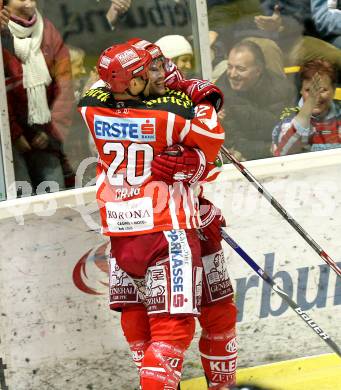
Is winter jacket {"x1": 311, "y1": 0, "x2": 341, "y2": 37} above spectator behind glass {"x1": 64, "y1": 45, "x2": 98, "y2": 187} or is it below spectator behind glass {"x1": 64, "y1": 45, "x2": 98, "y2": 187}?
above

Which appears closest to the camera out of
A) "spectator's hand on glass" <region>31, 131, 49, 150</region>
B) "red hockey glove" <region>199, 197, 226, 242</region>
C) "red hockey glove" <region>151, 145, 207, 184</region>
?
"red hockey glove" <region>151, 145, 207, 184</region>

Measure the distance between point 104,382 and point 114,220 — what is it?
1.03 meters

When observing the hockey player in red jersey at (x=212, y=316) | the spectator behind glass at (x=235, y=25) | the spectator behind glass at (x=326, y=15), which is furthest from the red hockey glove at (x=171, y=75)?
the spectator behind glass at (x=326, y=15)

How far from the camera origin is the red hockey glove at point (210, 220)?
14.2 ft

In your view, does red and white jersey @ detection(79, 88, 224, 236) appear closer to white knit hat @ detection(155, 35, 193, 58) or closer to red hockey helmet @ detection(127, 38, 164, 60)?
red hockey helmet @ detection(127, 38, 164, 60)

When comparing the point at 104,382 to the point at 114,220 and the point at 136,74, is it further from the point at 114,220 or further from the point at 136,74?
the point at 136,74

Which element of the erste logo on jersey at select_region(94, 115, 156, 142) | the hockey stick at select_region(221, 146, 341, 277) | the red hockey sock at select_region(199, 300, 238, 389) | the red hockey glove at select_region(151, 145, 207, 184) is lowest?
the red hockey sock at select_region(199, 300, 238, 389)

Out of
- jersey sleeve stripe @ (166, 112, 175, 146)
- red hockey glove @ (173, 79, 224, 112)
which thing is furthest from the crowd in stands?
jersey sleeve stripe @ (166, 112, 175, 146)

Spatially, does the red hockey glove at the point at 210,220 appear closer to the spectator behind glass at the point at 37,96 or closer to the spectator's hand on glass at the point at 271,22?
the spectator behind glass at the point at 37,96

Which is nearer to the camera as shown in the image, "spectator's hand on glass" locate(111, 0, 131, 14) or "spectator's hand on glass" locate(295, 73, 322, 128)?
"spectator's hand on glass" locate(111, 0, 131, 14)

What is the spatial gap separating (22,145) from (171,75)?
2.56ft

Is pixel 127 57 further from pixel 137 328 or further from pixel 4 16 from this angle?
pixel 137 328

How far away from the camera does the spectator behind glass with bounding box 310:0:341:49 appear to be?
481 centimetres

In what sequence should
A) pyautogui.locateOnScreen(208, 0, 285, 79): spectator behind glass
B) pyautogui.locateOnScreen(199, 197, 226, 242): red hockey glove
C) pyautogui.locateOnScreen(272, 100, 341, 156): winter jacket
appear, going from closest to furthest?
1. pyautogui.locateOnScreen(199, 197, 226, 242): red hockey glove
2. pyautogui.locateOnScreen(208, 0, 285, 79): spectator behind glass
3. pyautogui.locateOnScreen(272, 100, 341, 156): winter jacket
